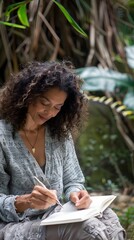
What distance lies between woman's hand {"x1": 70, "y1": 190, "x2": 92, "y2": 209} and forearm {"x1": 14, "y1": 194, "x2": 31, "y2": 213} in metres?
0.21

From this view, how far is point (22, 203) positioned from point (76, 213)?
0.23 metres

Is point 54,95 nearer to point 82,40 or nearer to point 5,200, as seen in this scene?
point 5,200

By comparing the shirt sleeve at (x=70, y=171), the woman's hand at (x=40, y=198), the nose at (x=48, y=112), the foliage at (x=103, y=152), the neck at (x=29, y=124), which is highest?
the nose at (x=48, y=112)

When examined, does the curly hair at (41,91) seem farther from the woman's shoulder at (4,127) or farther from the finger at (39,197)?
Answer: the finger at (39,197)

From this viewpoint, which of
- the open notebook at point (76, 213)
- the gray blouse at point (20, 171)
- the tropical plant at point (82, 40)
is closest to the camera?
the open notebook at point (76, 213)

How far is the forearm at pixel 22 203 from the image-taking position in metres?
2.37

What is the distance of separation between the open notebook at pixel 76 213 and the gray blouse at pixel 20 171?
165mm

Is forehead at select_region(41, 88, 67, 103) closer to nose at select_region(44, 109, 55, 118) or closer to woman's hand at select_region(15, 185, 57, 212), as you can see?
nose at select_region(44, 109, 55, 118)

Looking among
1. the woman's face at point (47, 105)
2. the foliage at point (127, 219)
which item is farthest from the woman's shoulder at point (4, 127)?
the foliage at point (127, 219)

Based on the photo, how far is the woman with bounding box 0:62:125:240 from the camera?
236cm

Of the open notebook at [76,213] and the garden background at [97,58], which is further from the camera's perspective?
the garden background at [97,58]

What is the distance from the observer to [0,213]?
249 cm

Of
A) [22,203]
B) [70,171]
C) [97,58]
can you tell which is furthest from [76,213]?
[97,58]

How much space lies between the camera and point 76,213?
235 cm
